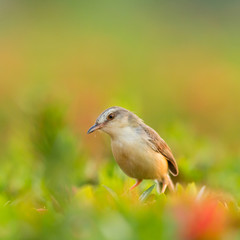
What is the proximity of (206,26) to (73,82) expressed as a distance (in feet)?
25.4

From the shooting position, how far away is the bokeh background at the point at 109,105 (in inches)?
69.9

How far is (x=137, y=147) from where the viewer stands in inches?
148

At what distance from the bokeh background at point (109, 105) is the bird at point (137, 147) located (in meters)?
0.11

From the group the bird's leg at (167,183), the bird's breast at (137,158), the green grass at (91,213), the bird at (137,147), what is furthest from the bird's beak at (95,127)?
the green grass at (91,213)

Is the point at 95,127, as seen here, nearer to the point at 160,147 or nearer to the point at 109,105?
the point at 160,147

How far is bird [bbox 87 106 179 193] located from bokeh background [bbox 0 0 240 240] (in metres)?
0.11

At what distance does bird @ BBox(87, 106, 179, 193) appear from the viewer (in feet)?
11.9

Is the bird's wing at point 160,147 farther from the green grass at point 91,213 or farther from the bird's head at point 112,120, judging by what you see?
the green grass at point 91,213

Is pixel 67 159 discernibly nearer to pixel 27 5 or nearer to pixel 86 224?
pixel 86 224

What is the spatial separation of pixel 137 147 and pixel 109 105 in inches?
54.7

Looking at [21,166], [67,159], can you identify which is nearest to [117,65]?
[21,166]

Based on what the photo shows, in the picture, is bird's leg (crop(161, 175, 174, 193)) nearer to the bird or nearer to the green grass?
the bird

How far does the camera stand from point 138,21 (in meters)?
17.9

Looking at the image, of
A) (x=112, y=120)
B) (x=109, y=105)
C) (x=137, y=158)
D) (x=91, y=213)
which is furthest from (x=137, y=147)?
(x=91, y=213)
